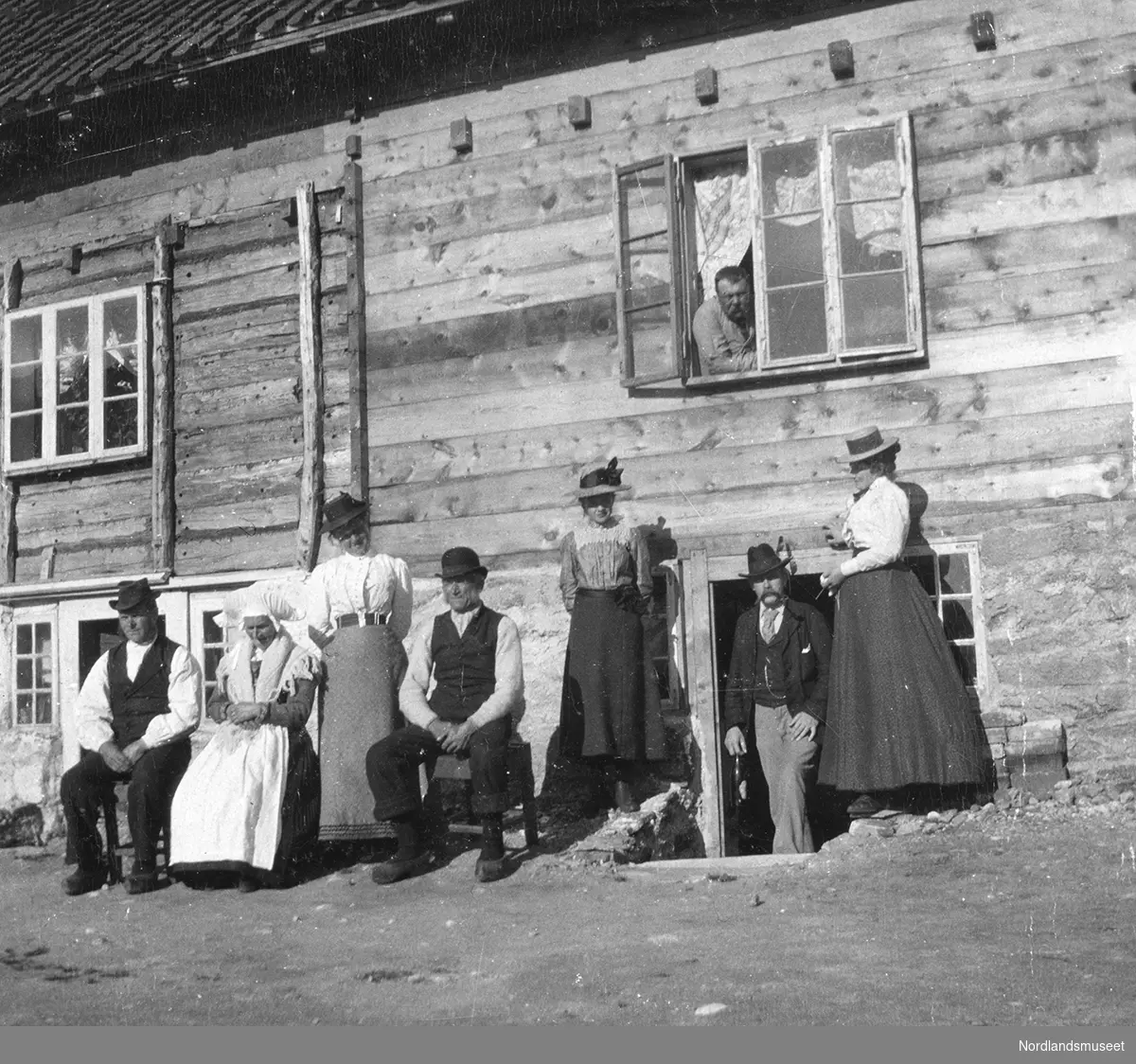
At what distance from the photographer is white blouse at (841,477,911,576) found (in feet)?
28.2

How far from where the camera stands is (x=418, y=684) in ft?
27.8

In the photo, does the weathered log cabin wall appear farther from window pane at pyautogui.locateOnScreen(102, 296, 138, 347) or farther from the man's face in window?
window pane at pyautogui.locateOnScreen(102, 296, 138, 347)

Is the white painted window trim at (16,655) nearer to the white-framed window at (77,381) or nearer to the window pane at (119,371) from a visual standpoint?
the white-framed window at (77,381)

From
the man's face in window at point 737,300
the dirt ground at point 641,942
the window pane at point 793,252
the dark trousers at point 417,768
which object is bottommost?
the dirt ground at point 641,942

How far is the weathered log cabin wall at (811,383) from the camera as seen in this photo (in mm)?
8906

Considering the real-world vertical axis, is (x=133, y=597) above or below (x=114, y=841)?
above

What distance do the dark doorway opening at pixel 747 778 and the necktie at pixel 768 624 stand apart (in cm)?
38

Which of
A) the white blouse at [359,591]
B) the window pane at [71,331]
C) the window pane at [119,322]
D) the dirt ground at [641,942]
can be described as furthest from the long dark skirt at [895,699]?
the window pane at [71,331]

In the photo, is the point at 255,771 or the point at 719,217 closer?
the point at 255,771

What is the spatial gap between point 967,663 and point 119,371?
675 centimetres

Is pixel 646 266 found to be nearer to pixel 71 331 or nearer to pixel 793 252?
pixel 793 252

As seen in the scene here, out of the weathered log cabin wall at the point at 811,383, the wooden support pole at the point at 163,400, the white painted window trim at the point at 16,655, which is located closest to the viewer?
the weathered log cabin wall at the point at 811,383

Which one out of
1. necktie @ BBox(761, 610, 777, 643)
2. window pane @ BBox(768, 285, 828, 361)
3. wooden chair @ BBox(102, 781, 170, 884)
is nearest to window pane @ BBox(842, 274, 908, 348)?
window pane @ BBox(768, 285, 828, 361)

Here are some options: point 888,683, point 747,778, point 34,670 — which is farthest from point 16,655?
point 888,683
